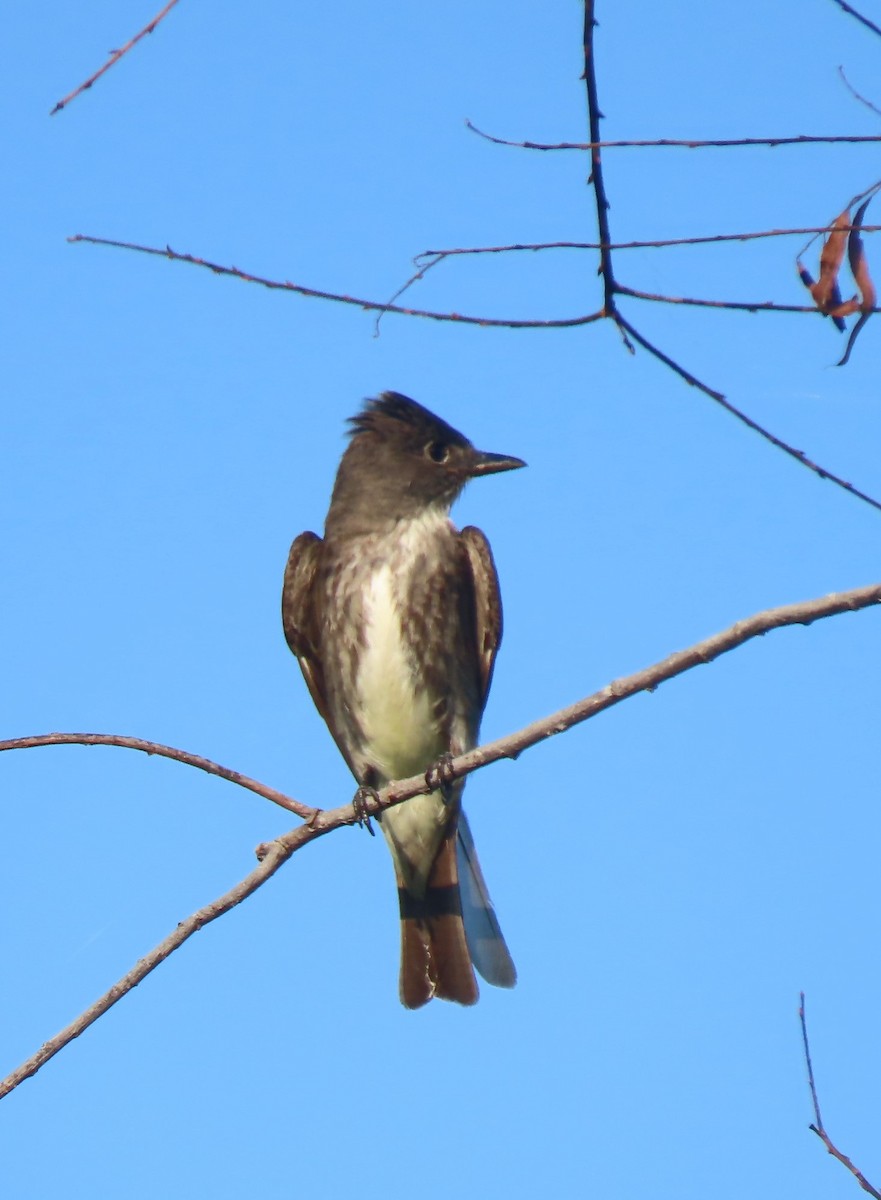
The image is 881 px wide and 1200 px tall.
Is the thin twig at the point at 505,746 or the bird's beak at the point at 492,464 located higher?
the bird's beak at the point at 492,464

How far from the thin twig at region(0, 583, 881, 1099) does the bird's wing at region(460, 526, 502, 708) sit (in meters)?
1.91

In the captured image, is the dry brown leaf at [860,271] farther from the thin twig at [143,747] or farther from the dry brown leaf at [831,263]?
the thin twig at [143,747]

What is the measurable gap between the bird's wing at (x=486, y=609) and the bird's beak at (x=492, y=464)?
501 mm

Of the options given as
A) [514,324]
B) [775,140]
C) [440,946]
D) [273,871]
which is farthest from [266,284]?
[440,946]

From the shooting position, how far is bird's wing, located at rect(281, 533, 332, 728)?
6258 mm

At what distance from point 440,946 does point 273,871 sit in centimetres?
228

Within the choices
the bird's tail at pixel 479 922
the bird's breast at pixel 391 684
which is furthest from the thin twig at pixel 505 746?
the bird's tail at pixel 479 922

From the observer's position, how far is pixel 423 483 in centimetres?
636

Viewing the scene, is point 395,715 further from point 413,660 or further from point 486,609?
point 486,609

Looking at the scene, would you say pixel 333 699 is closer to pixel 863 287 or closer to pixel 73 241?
pixel 73 241

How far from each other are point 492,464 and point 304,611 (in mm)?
1030

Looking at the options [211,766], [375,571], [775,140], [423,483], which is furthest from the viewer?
[423,483]

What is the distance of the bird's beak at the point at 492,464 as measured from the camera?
6488 mm

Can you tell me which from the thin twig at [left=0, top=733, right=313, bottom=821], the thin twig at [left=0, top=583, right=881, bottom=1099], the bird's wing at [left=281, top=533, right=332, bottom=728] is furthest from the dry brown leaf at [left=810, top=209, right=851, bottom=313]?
the bird's wing at [left=281, top=533, right=332, bottom=728]
